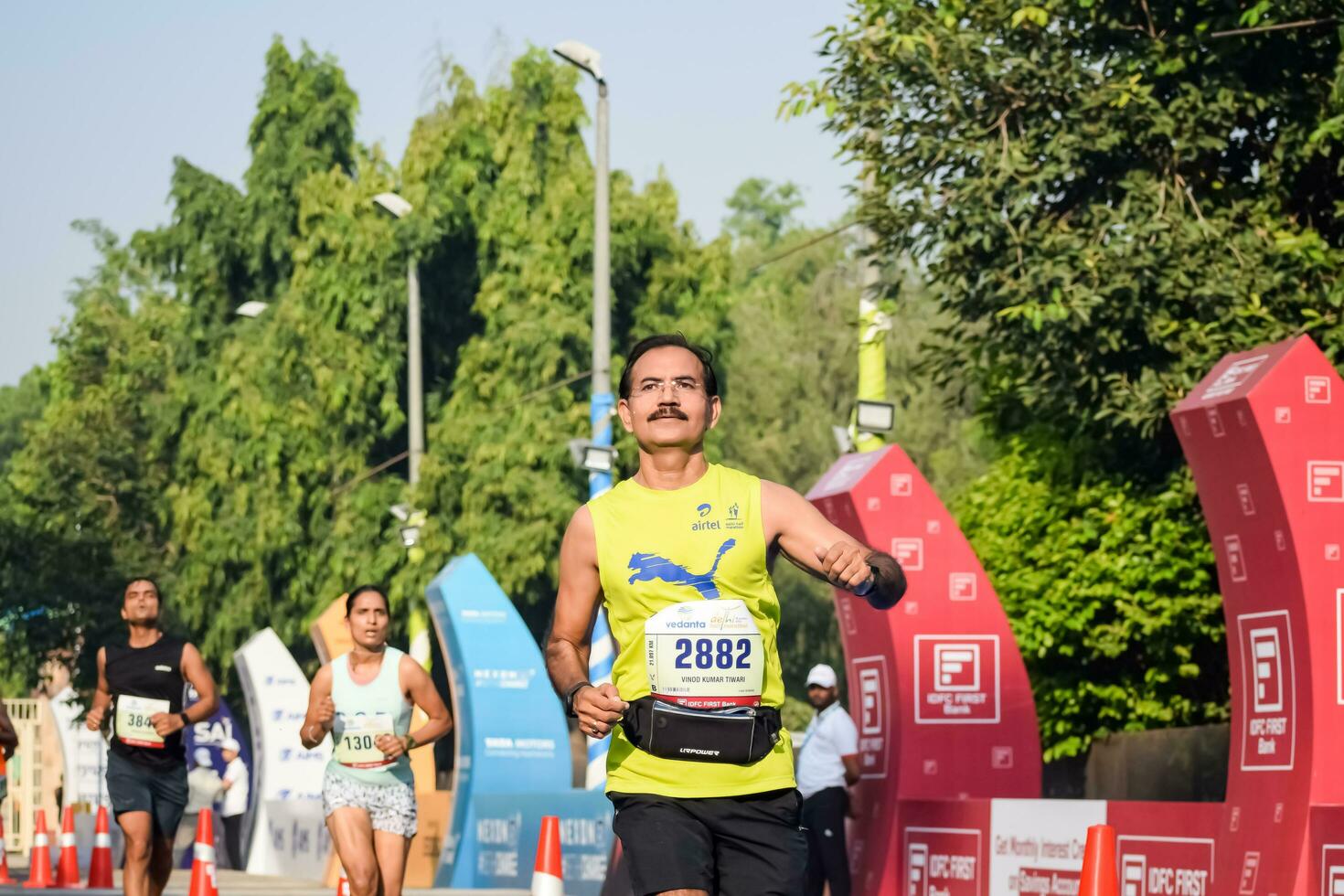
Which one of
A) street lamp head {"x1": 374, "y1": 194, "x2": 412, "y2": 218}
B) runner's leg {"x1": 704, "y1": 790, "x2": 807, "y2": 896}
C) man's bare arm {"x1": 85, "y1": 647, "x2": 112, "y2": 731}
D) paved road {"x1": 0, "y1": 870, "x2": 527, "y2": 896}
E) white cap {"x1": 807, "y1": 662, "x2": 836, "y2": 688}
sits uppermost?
street lamp head {"x1": 374, "y1": 194, "x2": 412, "y2": 218}

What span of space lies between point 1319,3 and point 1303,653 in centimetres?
651

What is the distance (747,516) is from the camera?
238 inches

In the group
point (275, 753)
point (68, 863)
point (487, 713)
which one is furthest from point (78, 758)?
point (487, 713)

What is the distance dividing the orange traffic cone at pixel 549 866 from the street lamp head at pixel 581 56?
52.9 feet

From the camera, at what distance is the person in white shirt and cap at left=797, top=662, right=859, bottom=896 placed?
51.5 feet

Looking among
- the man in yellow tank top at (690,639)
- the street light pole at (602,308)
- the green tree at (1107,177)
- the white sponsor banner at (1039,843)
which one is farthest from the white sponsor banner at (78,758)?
the man in yellow tank top at (690,639)

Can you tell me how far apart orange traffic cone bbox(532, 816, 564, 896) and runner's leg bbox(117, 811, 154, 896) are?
355 cm

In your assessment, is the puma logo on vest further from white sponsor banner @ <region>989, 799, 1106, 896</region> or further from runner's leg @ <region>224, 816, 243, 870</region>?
runner's leg @ <region>224, 816, 243, 870</region>

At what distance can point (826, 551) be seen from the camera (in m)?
5.96

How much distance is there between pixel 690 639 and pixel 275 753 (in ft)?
77.6

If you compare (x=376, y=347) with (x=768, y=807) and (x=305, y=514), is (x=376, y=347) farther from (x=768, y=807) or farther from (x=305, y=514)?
(x=768, y=807)

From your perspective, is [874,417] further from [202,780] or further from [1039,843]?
[202,780]

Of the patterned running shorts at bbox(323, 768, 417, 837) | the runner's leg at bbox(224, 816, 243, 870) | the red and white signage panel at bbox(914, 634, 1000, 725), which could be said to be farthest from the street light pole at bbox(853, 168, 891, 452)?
the runner's leg at bbox(224, 816, 243, 870)

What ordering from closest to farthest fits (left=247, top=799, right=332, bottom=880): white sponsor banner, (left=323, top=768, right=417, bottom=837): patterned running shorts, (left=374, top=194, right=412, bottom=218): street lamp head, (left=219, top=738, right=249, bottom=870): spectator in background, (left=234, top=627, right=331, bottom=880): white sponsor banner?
1. (left=323, top=768, right=417, bottom=837): patterned running shorts
2. (left=247, top=799, right=332, bottom=880): white sponsor banner
3. (left=234, top=627, right=331, bottom=880): white sponsor banner
4. (left=219, top=738, right=249, bottom=870): spectator in background
5. (left=374, top=194, right=412, bottom=218): street lamp head
